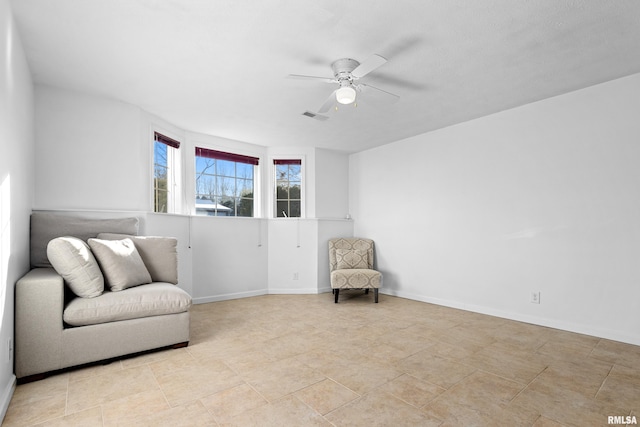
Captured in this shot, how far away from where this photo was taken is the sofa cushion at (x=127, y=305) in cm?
239

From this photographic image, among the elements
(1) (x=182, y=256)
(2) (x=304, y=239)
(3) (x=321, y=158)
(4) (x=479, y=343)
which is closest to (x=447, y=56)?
(4) (x=479, y=343)

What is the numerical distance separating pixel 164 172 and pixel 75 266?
2.10 m

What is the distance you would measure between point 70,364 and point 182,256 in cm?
209

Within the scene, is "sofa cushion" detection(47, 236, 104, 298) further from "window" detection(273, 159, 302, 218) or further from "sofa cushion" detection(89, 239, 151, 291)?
"window" detection(273, 159, 302, 218)

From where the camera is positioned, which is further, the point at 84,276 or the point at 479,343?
the point at 479,343

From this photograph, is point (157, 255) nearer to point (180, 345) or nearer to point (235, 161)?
point (180, 345)

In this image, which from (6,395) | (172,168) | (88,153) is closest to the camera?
(6,395)

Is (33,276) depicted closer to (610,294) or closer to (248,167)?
(248,167)

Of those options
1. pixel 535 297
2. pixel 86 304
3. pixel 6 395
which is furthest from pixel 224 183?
pixel 535 297

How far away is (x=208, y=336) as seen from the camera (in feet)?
10.4

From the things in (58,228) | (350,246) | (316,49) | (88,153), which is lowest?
(350,246)

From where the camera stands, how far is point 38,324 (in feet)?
7.41

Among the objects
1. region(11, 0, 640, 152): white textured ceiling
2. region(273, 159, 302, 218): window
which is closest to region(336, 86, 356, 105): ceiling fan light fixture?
region(11, 0, 640, 152): white textured ceiling

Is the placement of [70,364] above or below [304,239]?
below
